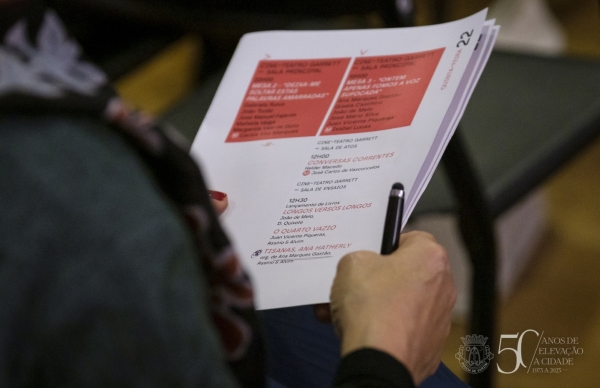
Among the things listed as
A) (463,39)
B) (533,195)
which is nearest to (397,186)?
(463,39)

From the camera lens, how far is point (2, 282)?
0.69 ft

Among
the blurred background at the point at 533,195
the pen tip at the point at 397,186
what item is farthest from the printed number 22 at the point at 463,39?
the blurred background at the point at 533,195

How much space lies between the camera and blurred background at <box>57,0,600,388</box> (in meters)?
0.80

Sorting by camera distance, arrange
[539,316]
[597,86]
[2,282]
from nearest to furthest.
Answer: [2,282] < [597,86] < [539,316]

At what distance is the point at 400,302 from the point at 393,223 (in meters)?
0.07

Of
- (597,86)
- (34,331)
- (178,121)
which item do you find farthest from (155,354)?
(597,86)

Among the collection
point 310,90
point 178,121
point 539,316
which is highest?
point 310,90

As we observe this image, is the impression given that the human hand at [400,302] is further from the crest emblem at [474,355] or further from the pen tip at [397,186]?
the crest emblem at [474,355]

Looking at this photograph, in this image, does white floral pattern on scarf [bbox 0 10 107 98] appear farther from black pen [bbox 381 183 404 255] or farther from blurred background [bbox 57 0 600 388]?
blurred background [bbox 57 0 600 388]

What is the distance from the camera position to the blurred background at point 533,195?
0.80 metres

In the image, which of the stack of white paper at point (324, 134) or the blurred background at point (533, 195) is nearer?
the stack of white paper at point (324, 134)

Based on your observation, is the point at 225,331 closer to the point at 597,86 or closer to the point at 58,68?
the point at 58,68

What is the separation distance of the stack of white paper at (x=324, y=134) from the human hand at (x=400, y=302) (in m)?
0.04

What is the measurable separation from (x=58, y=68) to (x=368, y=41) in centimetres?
32
